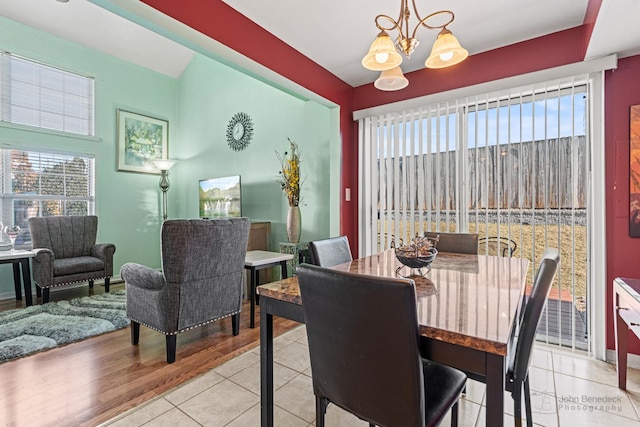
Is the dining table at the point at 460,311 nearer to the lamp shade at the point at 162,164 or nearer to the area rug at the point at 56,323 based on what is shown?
the area rug at the point at 56,323

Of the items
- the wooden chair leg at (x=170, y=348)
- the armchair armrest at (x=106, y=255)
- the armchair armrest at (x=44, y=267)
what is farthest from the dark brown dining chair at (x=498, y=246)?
the armchair armrest at (x=44, y=267)

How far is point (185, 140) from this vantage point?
563cm

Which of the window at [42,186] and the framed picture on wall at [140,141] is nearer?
the window at [42,186]

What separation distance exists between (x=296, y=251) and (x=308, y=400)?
78.6 inches

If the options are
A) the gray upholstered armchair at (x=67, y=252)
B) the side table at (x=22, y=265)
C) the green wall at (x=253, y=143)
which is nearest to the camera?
the side table at (x=22, y=265)

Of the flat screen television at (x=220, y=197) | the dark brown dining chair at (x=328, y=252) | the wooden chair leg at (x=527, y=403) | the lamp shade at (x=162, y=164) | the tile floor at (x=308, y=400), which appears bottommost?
the tile floor at (x=308, y=400)

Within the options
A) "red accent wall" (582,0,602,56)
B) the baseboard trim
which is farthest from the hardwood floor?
"red accent wall" (582,0,602,56)

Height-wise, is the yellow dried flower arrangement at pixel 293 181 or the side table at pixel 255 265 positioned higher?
the yellow dried flower arrangement at pixel 293 181

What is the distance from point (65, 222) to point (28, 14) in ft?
8.65

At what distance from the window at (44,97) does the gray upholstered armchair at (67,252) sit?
1.33m

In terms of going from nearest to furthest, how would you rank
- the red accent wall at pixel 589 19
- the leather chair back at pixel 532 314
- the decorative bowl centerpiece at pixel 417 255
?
the leather chair back at pixel 532 314, the decorative bowl centerpiece at pixel 417 255, the red accent wall at pixel 589 19

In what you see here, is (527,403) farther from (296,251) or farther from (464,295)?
(296,251)

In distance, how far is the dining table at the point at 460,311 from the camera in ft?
2.71

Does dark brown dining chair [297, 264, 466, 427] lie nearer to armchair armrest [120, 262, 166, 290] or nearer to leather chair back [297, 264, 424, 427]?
leather chair back [297, 264, 424, 427]
